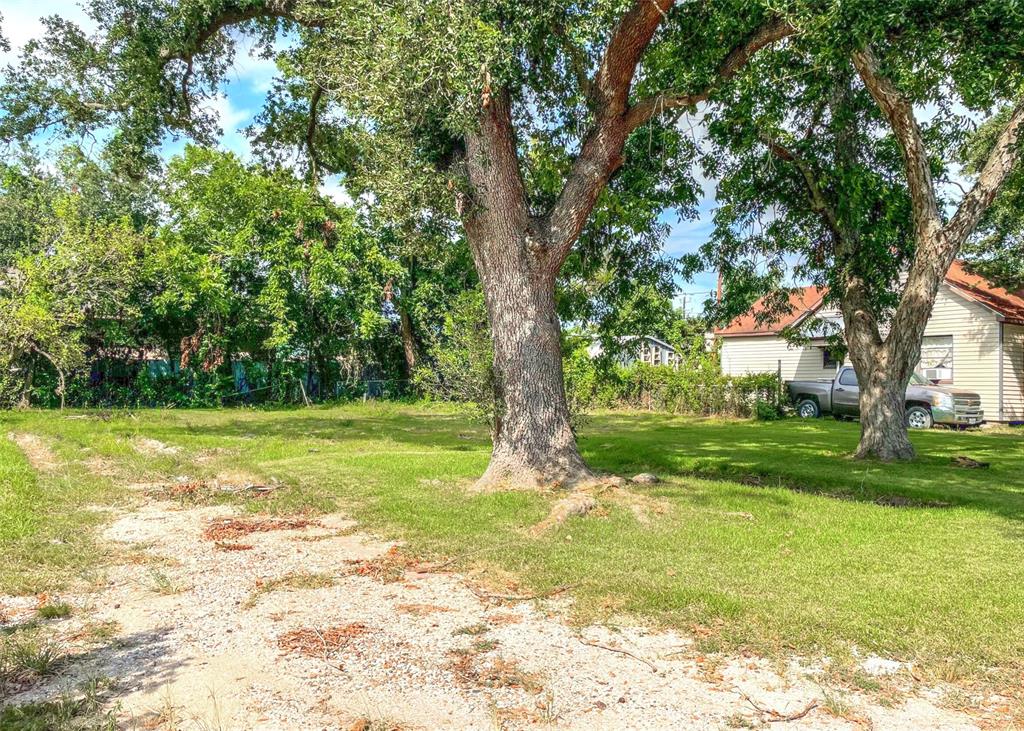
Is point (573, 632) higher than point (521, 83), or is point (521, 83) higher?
point (521, 83)

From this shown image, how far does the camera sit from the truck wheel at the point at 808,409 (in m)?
21.4

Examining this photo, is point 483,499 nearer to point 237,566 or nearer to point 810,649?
point 237,566

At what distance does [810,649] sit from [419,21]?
254 inches

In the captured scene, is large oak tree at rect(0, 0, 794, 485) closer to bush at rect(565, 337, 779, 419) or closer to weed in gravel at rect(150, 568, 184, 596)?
weed in gravel at rect(150, 568, 184, 596)

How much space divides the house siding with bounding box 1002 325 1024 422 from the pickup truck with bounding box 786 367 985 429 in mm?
970

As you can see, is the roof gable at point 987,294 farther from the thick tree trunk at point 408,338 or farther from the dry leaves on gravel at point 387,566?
the dry leaves on gravel at point 387,566

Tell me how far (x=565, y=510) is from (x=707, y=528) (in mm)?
1391

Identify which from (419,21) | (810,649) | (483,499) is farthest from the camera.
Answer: (483,499)

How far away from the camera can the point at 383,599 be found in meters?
4.64

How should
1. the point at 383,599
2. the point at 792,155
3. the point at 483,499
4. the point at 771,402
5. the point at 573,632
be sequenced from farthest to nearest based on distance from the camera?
the point at 771,402 → the point at 792,155 → the point at 483,499 → the point at 383,599 → the point at 573,632

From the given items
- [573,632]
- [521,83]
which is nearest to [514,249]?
[521,83]

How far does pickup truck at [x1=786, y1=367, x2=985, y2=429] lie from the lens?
1820 cm

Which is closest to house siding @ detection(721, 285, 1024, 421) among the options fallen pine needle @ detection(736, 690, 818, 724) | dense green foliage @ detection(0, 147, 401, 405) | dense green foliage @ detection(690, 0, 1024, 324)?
dense green foliage @ detection(690, 0, 1024, 324)

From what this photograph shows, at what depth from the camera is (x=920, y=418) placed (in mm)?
18750
